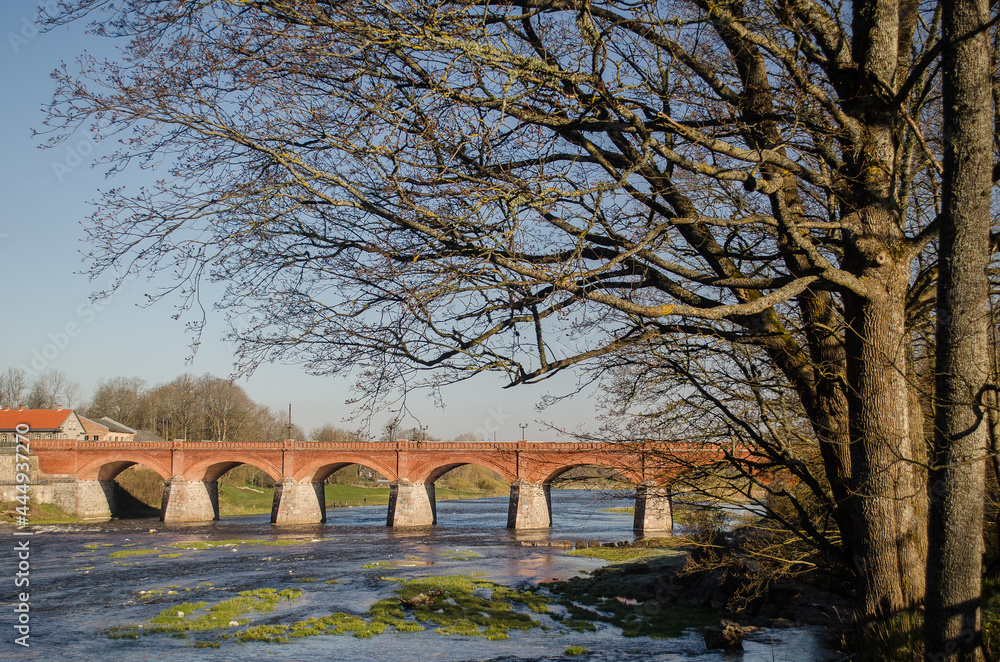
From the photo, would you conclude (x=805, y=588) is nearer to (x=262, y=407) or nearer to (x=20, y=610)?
(x=20, y=610)

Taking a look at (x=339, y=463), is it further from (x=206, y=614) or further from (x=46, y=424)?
(x=206, y=614)

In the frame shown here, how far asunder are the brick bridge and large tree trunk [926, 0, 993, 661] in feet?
131

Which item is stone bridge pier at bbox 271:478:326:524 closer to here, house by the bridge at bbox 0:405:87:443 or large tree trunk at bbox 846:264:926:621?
house by the bridge at bbox 0:405:87:443

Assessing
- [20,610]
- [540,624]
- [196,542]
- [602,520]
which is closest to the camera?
[540,624]

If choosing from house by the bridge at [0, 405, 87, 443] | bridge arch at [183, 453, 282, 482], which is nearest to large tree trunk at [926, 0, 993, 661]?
bridge arch at [183, 453, 282, 482]

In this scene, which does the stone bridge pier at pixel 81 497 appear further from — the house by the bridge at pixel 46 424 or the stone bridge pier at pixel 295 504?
the stone bridge pier at pixel 295 504

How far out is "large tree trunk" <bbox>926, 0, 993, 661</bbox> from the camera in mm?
4281

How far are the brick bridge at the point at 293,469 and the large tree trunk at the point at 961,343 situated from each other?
3983 centimetres

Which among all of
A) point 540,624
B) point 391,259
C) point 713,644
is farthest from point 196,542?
point 391,259

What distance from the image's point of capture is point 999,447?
5.77m

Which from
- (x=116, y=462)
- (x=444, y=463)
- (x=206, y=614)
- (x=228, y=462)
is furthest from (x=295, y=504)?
(x=206, y=614)

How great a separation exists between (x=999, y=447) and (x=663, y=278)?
3.12 m

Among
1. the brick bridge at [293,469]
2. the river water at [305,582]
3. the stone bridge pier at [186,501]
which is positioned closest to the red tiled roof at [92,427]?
the brick bridge at [293,469]

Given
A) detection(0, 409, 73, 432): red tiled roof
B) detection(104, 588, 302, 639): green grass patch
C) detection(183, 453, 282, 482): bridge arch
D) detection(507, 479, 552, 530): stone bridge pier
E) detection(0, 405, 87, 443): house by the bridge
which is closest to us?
detection(104, 588, 302, 639): green grass patch
